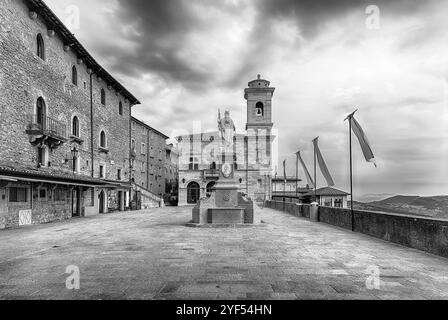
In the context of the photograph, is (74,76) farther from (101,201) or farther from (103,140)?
(101,201)

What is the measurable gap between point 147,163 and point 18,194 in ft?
92.9

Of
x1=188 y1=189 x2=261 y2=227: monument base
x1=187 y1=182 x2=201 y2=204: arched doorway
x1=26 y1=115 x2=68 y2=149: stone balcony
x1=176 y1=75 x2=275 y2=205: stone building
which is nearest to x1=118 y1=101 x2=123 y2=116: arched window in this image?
x1=26 y1=115 x2=68 y2=149: stone balcony

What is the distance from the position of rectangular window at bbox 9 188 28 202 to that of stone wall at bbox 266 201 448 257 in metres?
15.6

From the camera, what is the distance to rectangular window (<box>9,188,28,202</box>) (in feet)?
53.3

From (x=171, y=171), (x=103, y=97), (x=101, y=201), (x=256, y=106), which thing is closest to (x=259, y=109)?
(x=256, y=106)

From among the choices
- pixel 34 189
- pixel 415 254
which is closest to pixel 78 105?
pixel 34 189

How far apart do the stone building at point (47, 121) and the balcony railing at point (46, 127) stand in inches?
1.8

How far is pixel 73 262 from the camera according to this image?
769 centimetres

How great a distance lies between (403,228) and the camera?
1009cm

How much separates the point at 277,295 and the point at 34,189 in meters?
17.0

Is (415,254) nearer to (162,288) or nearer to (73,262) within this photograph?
(162,288)

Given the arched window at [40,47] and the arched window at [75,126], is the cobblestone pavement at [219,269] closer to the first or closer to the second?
the arched window at [40,47]

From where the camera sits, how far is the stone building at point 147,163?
3941 centimetres

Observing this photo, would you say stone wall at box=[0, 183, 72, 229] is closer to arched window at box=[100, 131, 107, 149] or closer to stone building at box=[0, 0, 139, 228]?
stone building at box=[0, 0, 139, 228]
